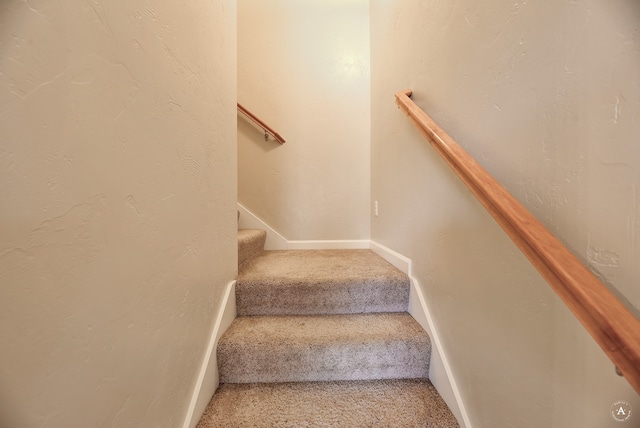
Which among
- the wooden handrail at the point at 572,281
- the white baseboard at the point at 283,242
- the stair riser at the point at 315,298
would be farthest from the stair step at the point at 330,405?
the white baseboard at the point at 283,242

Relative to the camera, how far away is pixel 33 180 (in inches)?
12.5

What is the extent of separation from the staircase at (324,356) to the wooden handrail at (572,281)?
650 mm

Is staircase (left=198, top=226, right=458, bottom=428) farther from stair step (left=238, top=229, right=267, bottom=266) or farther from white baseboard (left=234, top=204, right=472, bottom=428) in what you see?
stair step (left=238, top=229, right=267, bottom=266)

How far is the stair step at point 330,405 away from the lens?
2.44 ft

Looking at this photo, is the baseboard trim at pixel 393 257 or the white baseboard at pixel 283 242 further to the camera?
the white baseboard at pixel 283 242

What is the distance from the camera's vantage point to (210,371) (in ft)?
2.75

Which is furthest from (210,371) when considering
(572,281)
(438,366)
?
(572,281)

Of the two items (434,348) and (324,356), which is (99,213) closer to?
(324,356)

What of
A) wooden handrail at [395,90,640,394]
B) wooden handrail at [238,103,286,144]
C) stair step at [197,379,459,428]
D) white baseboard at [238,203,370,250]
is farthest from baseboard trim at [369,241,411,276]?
wooden handrail at [238,103,286,144]

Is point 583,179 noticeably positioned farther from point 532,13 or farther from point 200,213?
point 200,213

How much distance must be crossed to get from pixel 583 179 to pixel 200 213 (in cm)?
100

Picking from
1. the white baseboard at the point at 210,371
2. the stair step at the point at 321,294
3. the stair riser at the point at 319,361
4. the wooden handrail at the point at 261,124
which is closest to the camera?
the white baseboard at the point at 210,371

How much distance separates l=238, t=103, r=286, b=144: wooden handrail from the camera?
1887 millimetres

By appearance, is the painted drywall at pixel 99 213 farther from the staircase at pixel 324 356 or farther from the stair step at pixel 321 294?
the stair step at pixel 321 294
